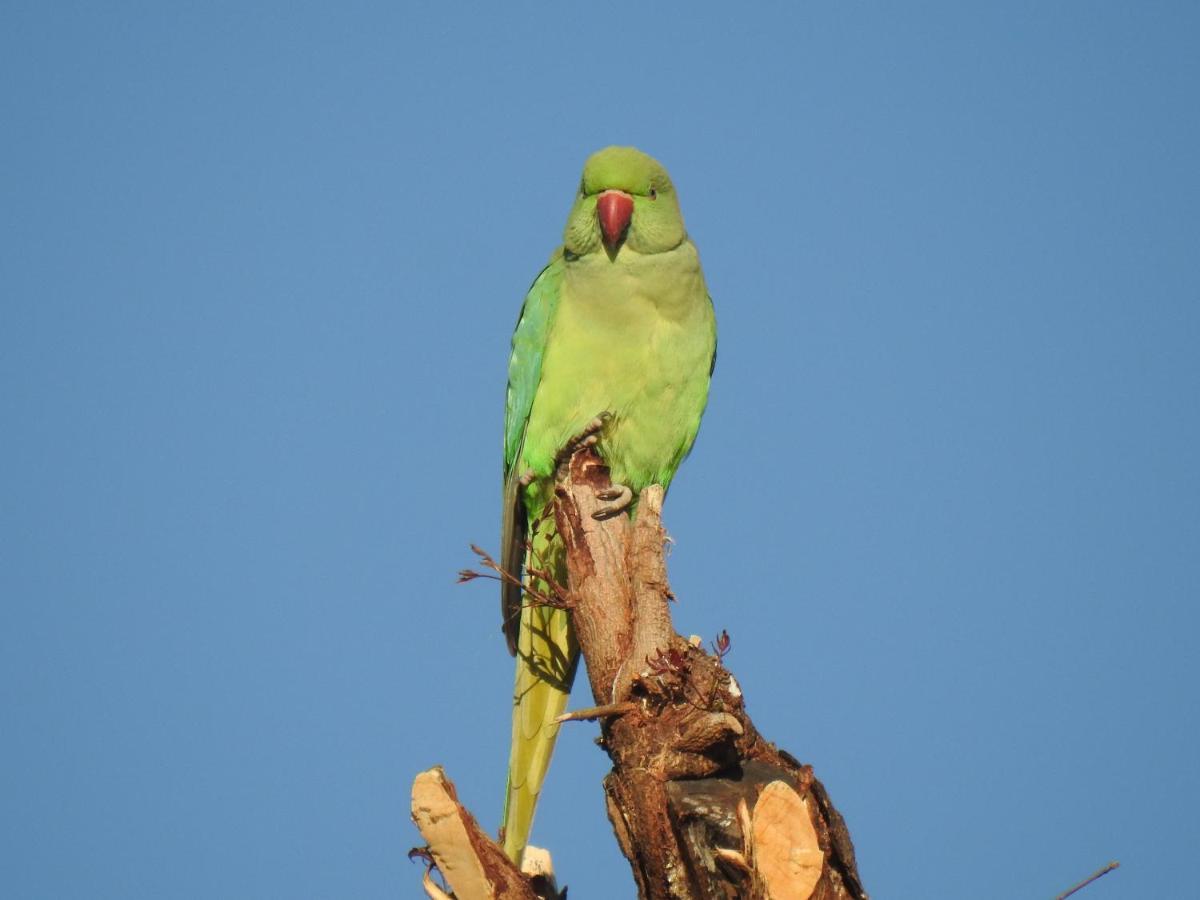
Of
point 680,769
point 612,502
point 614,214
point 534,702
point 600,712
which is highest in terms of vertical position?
point 614,214

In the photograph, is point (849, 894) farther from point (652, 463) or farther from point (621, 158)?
point (621, 158)

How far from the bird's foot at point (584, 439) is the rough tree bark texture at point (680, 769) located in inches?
39.8

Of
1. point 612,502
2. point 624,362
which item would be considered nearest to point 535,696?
point 612,502

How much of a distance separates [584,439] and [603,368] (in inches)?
14.3

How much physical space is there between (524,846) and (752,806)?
1.71 metres

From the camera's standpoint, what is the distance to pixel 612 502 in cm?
513

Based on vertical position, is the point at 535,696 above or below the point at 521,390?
below

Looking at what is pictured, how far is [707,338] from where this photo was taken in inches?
241

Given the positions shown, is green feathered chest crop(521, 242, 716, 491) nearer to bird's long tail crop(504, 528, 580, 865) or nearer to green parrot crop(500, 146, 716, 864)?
green parrot crop(500, 146, 716, 864)

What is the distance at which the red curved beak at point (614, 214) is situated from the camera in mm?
5812

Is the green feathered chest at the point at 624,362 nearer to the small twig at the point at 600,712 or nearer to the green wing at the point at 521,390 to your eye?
the green wing at the point at 521,390

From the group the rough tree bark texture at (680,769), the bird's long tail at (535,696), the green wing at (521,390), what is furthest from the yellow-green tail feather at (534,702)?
the rough tree bark texture at (680,769)

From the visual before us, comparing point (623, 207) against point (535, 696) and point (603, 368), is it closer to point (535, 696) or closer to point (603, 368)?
point (603, 368)

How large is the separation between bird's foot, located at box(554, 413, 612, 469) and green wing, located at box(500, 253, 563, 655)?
25 centimetres
